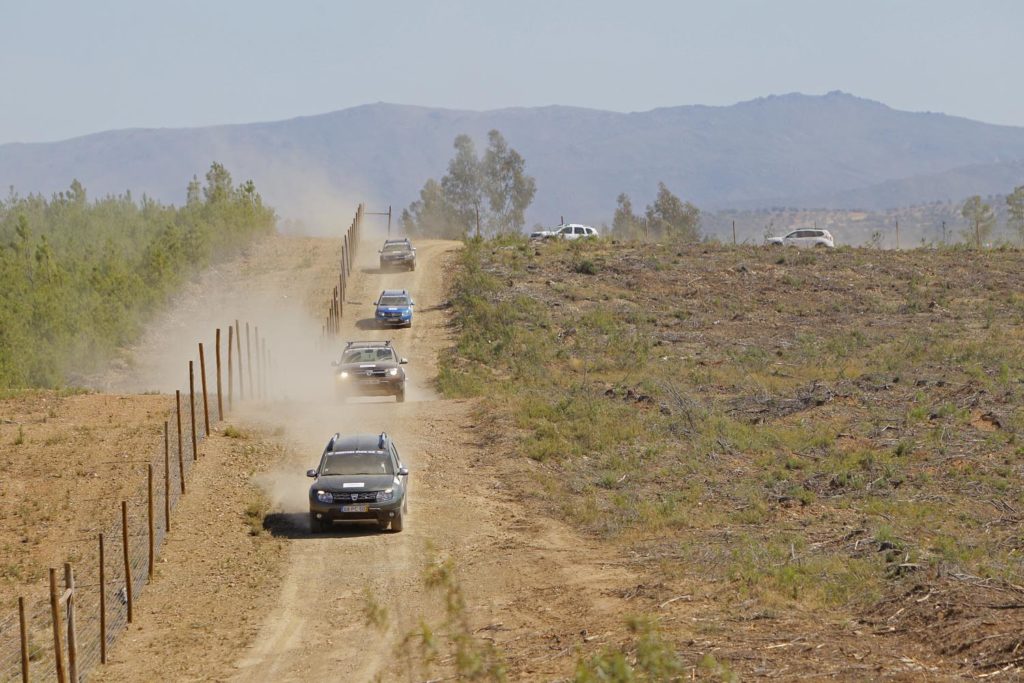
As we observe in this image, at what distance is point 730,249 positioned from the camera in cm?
6962

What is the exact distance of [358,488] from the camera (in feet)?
74.6

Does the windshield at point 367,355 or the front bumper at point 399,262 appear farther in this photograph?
the front bumper at point 399,262

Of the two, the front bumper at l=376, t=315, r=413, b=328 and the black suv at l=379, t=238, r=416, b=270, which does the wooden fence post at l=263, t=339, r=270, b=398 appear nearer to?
the front bumper at l=376, t=315, r=413, b=328

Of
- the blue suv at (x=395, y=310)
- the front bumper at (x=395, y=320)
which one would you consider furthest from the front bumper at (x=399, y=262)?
the front bumper at (x=395, y=320)

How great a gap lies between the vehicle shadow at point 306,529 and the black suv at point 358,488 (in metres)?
0.15

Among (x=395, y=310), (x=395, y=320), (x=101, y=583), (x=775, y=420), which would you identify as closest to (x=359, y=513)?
(x=101, y=583)

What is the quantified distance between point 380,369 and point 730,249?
36.2 metres

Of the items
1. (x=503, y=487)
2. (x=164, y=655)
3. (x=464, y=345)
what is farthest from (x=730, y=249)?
(x=164, y=655)

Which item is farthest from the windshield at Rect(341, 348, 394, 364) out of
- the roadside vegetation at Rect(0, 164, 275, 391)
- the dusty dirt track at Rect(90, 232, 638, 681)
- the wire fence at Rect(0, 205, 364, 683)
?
the roadside vegetation at Rect(0, 164, 275, 391)

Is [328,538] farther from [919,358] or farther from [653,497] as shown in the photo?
[919,358]

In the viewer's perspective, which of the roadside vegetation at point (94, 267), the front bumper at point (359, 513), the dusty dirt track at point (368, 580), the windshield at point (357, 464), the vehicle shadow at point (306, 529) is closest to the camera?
the dusty dirt track at point (368, 580)

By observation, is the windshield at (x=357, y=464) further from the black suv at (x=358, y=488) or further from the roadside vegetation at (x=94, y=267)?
the roadside vegetation at (x=94, y=267)

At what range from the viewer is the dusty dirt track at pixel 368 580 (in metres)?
16.2

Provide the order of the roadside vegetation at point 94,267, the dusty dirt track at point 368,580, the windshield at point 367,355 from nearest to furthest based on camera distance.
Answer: the dusty dirt track at point 368,580 < the windshield at point 367,355 < the roadside vegetation at point 94,267
